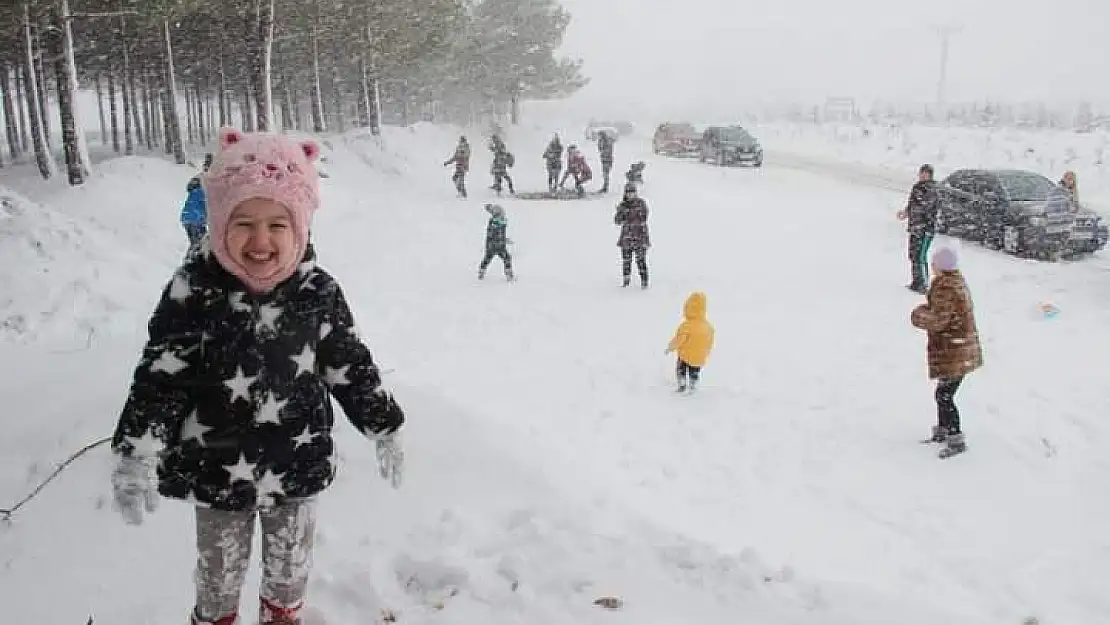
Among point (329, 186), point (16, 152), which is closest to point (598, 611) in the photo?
point (329, 186)

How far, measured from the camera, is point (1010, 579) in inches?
179

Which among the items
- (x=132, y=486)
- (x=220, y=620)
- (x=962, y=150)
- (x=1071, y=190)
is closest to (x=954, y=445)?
(x=220, y=620)

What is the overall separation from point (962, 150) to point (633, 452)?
31.8 m

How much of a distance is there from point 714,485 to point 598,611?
2569mm

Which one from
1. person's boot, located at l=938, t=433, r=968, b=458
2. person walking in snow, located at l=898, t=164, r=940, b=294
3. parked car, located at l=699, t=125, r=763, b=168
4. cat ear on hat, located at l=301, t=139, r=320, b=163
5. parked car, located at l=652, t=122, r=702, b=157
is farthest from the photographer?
parked car, located at l=652, t=122, r=702, b=157

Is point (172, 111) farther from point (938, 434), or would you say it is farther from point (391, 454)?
point (391, 454)

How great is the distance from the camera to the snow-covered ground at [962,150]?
26.2 meters

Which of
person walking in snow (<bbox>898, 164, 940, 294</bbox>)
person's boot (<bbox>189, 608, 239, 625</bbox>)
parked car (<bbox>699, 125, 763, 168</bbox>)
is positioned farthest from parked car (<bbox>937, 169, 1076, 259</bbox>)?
person's boot (<bbox>189, 608, 239, 625</bbox>)

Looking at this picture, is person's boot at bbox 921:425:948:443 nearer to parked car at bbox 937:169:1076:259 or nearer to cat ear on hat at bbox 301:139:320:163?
cat ear on hat at bbox 301:139:320:163

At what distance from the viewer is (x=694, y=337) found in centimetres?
805

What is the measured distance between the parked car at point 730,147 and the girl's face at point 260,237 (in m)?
28.0

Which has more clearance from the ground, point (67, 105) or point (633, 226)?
point (67, 105)

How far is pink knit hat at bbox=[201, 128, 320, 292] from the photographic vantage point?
2.57 metres

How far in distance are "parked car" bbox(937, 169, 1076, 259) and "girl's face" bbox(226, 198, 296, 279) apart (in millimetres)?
15483
